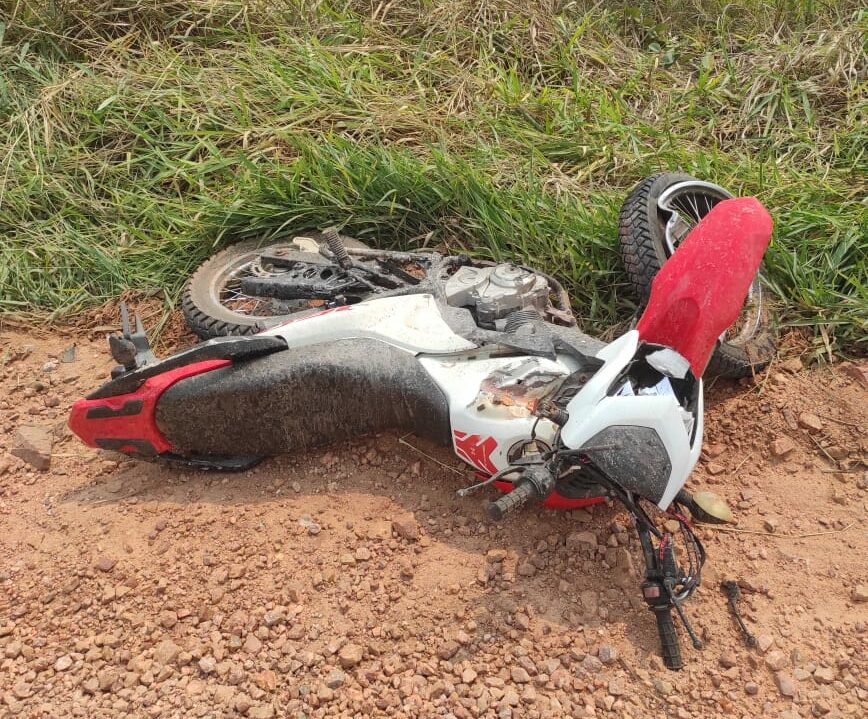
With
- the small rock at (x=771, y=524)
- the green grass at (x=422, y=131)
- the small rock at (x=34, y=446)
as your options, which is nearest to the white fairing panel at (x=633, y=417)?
the small rock at (x=771, y=524)

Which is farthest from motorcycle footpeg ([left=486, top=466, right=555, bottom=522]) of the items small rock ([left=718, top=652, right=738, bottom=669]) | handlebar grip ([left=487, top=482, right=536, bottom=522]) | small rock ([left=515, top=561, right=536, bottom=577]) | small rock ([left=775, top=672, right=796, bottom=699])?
small rock ([left=775, top=672, right=796, bottom=699])

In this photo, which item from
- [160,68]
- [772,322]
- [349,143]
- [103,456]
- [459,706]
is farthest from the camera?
[160,68]

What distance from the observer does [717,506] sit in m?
2.73

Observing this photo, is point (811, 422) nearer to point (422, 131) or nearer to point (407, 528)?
point (407, 528)

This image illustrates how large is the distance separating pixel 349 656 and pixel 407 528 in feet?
1.54

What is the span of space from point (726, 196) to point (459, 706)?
7.74 feet

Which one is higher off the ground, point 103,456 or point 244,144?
point 244,144

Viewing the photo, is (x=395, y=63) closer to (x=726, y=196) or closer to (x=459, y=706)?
(x=726, y=196)

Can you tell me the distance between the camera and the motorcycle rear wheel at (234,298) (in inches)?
125

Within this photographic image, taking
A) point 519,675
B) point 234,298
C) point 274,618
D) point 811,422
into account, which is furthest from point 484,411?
point 234,298

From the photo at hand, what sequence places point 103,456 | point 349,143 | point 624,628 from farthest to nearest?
point 349,143 → point 103,456 → point 624,628

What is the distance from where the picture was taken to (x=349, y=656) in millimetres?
2252

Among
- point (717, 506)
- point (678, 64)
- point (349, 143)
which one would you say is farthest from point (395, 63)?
point (717, 506)

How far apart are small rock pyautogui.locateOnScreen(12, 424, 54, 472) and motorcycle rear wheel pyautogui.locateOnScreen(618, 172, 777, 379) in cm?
231
